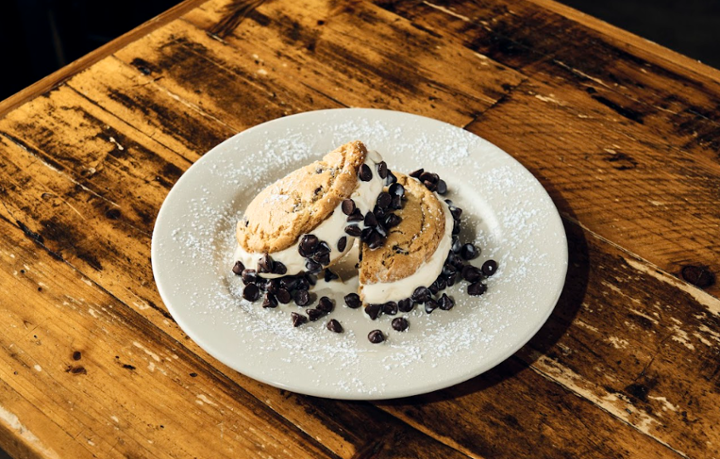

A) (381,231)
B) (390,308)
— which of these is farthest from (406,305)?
(381,231)

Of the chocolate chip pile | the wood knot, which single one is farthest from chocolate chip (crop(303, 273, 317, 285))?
the wood knot

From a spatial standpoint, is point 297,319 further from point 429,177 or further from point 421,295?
point 429,177

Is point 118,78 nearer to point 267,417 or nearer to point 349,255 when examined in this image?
point 349,255

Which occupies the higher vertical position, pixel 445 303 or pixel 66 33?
pixel 445 303

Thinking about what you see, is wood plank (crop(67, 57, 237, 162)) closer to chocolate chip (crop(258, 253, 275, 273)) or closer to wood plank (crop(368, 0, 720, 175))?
chocolate chip (crop(258, 253, 275, 273))

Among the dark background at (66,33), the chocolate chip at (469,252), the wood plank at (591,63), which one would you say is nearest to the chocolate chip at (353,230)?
the chocolate chip at (469,252)

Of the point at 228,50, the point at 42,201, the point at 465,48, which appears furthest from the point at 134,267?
the point at 465,48

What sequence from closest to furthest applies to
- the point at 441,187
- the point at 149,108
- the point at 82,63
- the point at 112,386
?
the point at 112,386 → the point at 441,187 → the point at 149,108 → the point at 82,63
